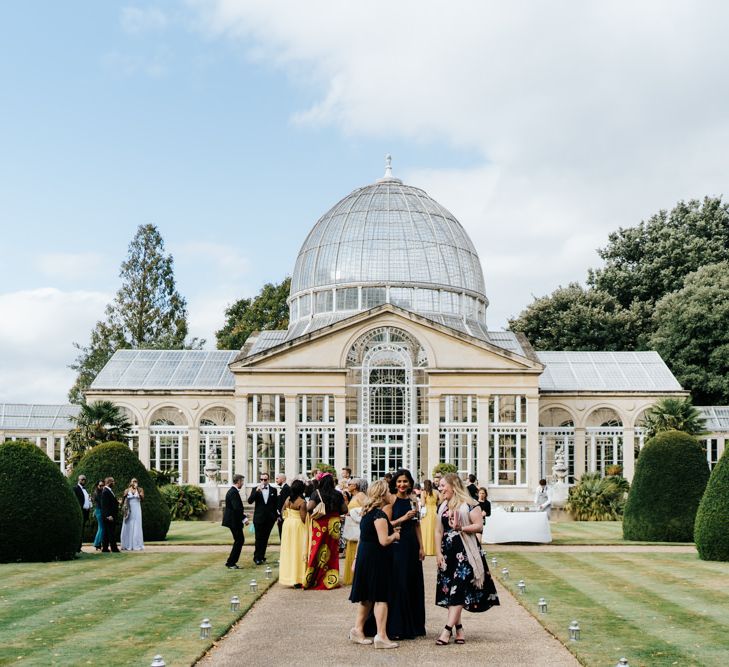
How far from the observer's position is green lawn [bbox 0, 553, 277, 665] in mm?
11668

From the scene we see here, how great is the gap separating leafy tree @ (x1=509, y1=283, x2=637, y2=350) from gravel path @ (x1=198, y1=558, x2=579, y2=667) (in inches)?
1849

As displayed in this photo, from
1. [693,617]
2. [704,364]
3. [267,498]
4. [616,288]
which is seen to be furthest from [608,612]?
[616,288]

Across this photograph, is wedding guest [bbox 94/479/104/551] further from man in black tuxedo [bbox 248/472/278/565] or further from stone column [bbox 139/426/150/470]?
stone column [bbox 139/426/150/470]

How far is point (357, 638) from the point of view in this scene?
12258 millimetres

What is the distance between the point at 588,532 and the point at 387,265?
2204 centimetres

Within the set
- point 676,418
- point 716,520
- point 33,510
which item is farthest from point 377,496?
point 676,418

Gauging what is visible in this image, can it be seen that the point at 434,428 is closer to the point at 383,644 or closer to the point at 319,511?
the point at 319,511

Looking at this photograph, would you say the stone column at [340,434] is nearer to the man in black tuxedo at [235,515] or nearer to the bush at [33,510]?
the bush at [33,510]

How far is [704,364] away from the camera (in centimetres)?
5553

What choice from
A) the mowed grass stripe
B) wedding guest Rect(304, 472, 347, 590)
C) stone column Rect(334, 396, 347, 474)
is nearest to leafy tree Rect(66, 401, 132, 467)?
stone column Rect(334, 396, 347, 474)

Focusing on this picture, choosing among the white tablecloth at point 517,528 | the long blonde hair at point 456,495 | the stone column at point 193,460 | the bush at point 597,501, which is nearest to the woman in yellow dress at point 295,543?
the long blonde hair at point 456,495

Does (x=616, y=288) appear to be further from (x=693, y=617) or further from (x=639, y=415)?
(x=693, y=617)

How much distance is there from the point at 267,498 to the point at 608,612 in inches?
327

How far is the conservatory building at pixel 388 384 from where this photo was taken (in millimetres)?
44656
